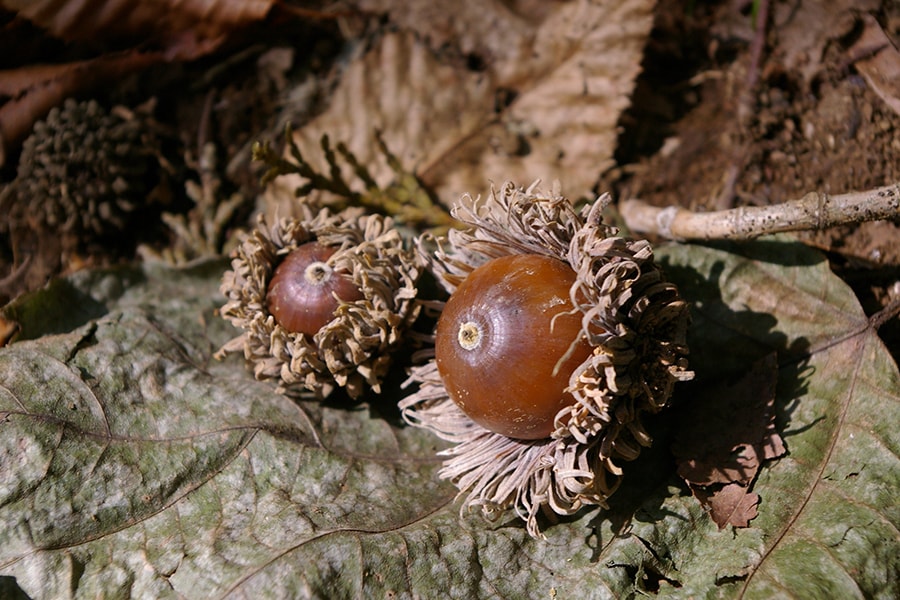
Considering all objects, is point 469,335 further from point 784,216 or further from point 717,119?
point 717,119

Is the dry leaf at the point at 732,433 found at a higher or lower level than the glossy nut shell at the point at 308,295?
lower

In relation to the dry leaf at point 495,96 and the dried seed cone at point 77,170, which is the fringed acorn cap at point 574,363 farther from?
the dried seed cone at point 77,170

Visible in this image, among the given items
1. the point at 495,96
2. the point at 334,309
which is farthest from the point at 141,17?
the point at 334,309

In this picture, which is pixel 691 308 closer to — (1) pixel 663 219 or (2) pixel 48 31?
(1) pixel 663 219

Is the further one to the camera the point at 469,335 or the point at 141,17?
the point at 141,17

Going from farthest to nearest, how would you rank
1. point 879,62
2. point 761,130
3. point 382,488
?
point 761,130
point 879,62
point 382,488

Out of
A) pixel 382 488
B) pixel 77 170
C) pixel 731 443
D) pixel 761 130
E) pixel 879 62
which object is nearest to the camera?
pixel 731 443

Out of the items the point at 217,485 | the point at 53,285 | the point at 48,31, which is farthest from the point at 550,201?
the point at 48,31

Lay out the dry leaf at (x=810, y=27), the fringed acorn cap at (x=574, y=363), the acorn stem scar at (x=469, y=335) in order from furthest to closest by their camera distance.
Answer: the dry leaf at (x=810, y=27), the acorn stem scar at (x=469, y=335), the fringed acorn cap at (x=574, y=363)

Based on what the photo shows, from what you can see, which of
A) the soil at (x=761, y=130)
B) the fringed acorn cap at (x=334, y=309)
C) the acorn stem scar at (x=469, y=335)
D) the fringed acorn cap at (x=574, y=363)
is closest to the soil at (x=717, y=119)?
the soil at (x=761, y=130)
